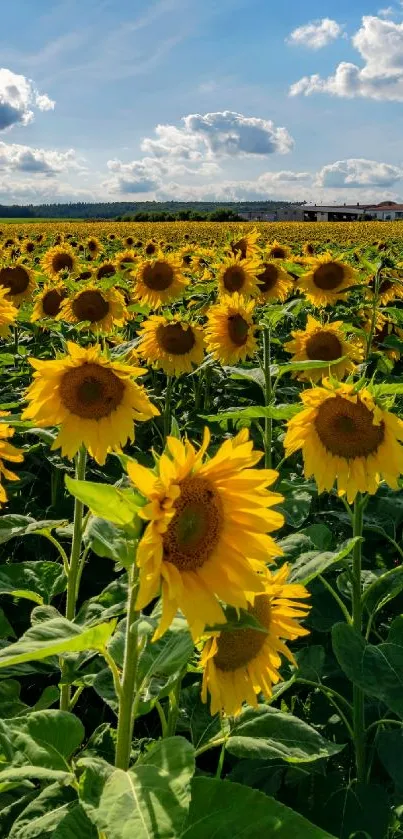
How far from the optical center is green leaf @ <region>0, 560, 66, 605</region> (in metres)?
2.34

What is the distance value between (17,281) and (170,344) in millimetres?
2700

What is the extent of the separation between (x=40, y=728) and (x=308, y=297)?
210 inches

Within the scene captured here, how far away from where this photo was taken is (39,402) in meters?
2.57

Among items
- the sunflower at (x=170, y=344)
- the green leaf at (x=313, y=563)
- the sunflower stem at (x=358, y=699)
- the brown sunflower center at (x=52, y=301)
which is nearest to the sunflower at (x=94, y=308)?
the brown sunflower center at (x=52, y=301)

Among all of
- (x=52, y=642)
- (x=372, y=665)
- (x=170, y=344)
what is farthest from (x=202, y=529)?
(x=170, y=344)

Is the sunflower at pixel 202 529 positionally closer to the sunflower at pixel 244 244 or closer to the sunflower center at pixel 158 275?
the sunflower center at pixel 158 275

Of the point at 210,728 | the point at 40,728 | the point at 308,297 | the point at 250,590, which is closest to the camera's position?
the point at 250,590

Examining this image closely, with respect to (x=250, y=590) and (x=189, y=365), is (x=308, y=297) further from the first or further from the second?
(x=250, y=590)

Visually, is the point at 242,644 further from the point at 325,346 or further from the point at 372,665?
the point at 325,346

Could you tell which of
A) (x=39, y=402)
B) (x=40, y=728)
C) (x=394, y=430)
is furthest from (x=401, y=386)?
(x=40, y=728)

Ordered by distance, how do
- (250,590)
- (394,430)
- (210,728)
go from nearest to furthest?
(250,590) → (210,728) → (394,430)

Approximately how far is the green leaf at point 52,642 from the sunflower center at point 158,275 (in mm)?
5485

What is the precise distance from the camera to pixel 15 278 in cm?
736

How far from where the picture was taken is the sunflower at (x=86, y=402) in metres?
2.55
